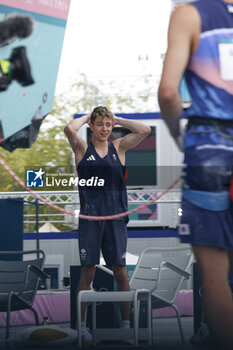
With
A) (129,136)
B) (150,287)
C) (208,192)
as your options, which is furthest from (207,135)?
(150,287)

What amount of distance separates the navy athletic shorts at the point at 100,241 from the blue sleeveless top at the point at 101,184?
7 cm

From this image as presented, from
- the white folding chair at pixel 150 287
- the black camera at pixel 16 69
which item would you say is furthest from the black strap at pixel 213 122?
the black camera at pixel 16 69

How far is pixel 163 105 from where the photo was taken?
178 cm

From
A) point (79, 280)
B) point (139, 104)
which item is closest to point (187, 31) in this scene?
point (79, 280)

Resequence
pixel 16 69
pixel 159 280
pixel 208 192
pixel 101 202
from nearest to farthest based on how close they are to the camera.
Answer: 1. pixel 208 192
2. pixel 101 202
3. pixel 16 69
4. pixel 159 280

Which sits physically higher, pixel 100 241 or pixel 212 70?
pixel 212 70

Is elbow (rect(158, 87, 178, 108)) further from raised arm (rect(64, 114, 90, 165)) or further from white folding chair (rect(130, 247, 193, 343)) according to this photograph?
white folding chair (rect(130, 247, 193, 343))

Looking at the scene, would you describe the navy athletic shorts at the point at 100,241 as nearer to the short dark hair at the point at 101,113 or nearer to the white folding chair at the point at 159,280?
the white folding chair at the point at 159,280

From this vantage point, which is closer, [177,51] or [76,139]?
[177,51]

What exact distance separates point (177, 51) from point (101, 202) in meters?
2.05

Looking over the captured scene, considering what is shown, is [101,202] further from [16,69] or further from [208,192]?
[208,192]

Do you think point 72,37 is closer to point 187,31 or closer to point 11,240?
point 11,240

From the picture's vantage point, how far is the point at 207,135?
5.71ft

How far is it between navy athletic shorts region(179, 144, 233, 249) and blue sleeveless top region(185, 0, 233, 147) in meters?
0.06
